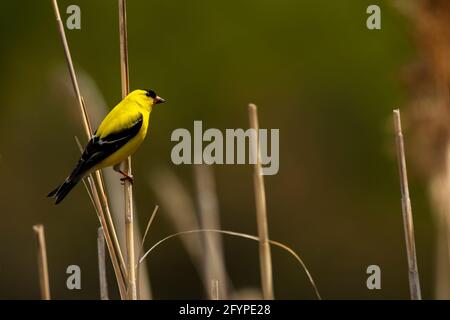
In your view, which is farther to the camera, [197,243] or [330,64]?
[330,64]

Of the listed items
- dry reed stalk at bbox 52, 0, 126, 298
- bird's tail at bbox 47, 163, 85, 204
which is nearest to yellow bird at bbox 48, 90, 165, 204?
bird's tail at bbox 47, 163, 85, 204

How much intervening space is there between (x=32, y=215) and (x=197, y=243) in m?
3.77

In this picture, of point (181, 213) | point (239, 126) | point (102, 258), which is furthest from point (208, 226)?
point (239, 126)

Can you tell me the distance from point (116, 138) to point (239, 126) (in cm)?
424

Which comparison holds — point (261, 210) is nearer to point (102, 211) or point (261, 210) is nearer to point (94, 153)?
point (102, 211)

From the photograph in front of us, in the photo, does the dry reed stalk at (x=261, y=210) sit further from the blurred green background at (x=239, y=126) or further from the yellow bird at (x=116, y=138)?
the blurred green background at (x=239, y=126)

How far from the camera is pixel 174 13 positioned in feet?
24.2

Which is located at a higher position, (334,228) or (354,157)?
(354,157)

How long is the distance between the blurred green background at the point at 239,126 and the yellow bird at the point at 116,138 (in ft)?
11.7

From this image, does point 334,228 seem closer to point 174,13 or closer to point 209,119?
point 209,119

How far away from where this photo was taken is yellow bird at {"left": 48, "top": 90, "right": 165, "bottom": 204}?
2736 mm

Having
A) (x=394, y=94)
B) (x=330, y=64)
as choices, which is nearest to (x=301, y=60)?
(x=330, y=64)
